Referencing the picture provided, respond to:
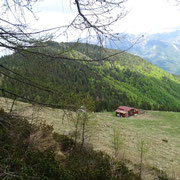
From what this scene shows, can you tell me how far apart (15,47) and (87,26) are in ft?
3.98

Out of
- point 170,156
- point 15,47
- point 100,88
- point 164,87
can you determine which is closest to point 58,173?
point 15,47

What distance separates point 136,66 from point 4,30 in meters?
174

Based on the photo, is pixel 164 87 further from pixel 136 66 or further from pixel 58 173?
pixel 58 173

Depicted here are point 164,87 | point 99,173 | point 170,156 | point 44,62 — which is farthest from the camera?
point 164,87

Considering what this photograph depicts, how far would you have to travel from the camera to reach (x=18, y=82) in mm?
3258

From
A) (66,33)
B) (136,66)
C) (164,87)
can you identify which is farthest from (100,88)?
(66,33)

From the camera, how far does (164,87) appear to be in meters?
144

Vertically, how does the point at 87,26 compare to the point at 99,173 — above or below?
above

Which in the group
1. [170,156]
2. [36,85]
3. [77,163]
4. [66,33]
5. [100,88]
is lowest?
[170,156]

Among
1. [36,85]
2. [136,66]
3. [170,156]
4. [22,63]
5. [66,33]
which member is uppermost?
[136,66]

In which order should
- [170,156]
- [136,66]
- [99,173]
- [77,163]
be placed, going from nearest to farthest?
[99,173]
[77,163]
[170,156]
[136,66]

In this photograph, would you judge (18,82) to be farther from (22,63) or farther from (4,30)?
(4,30)

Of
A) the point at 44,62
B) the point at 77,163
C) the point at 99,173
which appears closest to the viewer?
the point at 44,62

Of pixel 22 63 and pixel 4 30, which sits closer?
pixel 4 30
